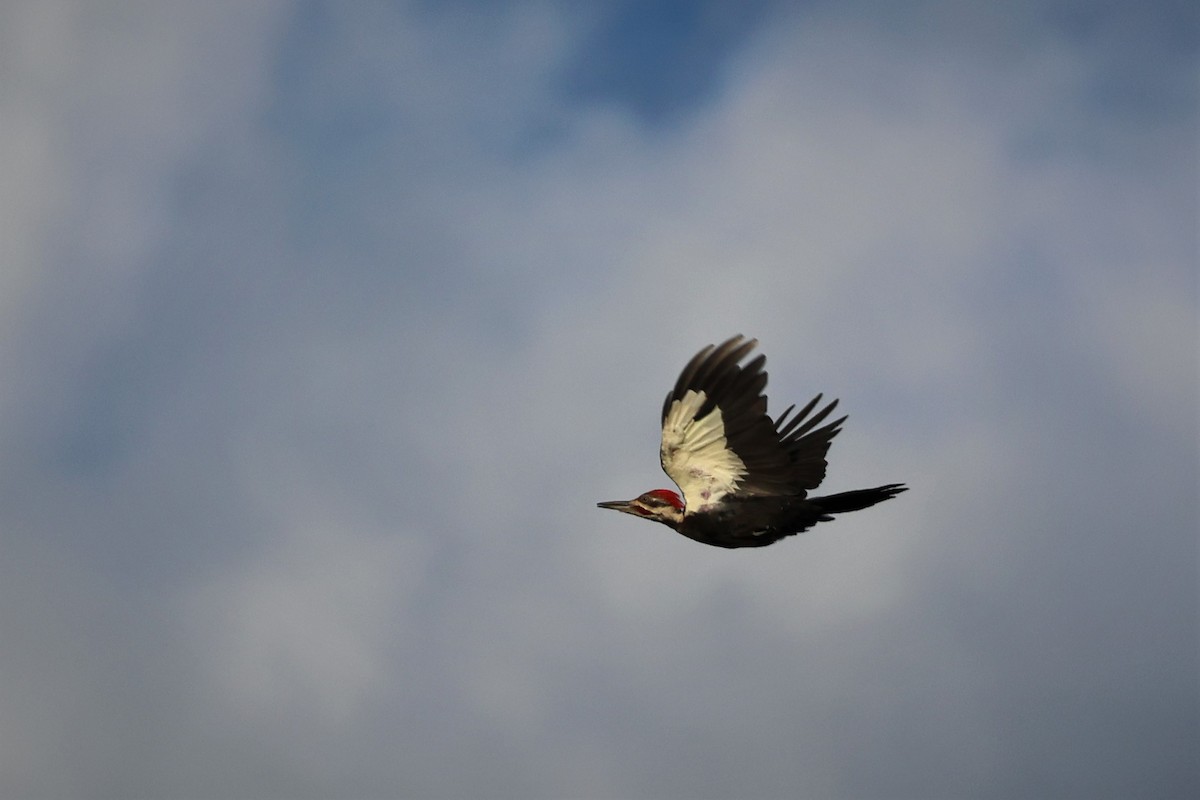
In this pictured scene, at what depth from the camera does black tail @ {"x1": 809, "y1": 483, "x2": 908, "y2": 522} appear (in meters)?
19.5

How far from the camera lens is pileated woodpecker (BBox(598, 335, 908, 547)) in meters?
19.2

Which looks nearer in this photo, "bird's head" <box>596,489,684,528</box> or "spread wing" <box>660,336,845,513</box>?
"spread wing" <box>660,336,845,513</box>

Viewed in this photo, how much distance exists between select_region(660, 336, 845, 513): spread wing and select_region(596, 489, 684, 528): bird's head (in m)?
0.25

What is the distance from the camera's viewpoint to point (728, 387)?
62.2 feet

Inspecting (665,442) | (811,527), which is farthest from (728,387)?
(811,527)

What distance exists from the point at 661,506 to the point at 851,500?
9.65ft

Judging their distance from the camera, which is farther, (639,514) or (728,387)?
(639,514)

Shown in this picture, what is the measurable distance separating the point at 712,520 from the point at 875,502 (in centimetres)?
252

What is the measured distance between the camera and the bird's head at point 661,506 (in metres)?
20.2

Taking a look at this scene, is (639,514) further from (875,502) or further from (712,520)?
(875,502)

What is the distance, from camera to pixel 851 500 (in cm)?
1964

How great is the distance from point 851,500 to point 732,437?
82.6 inches

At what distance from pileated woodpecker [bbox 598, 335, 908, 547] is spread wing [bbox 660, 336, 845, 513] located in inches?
0.6

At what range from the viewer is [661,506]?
20.2m
